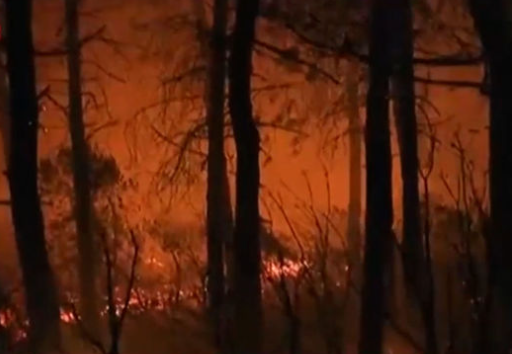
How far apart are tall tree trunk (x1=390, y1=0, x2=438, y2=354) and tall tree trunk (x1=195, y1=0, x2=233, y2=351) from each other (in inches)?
62.6

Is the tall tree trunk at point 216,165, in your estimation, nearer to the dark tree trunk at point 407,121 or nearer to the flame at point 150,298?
the flame at point 150,298

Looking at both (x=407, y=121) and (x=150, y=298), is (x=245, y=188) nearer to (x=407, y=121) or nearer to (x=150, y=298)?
(x=150, y=298)

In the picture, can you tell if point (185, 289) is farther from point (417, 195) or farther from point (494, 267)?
point (494, 267)

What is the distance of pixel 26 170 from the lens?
30.3 feet

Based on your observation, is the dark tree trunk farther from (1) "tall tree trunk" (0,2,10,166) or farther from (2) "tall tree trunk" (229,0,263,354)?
(1) "tall tree trunk" (0,2,10,166)

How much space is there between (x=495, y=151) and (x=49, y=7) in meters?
4.64

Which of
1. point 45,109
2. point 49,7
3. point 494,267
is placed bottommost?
point 494,267

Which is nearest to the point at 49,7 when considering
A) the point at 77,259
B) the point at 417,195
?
the point at 77,259

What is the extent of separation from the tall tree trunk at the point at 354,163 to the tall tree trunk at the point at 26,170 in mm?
2559

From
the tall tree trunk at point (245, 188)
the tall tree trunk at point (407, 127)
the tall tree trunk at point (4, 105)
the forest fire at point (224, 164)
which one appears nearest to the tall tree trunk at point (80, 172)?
the forest fire at point (224, 164)

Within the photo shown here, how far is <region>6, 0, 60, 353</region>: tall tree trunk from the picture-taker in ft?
29.8

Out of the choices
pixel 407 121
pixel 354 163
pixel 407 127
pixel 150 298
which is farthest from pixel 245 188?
pixel 407 121

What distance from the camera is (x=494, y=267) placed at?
19.2 feet

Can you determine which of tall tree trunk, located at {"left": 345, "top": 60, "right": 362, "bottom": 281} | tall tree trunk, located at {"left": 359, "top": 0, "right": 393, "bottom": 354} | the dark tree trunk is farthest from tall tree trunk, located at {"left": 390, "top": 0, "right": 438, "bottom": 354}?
tall tree trunk, located at {"left": 345, "top": 60, "right": 362, "bottom": 281}
